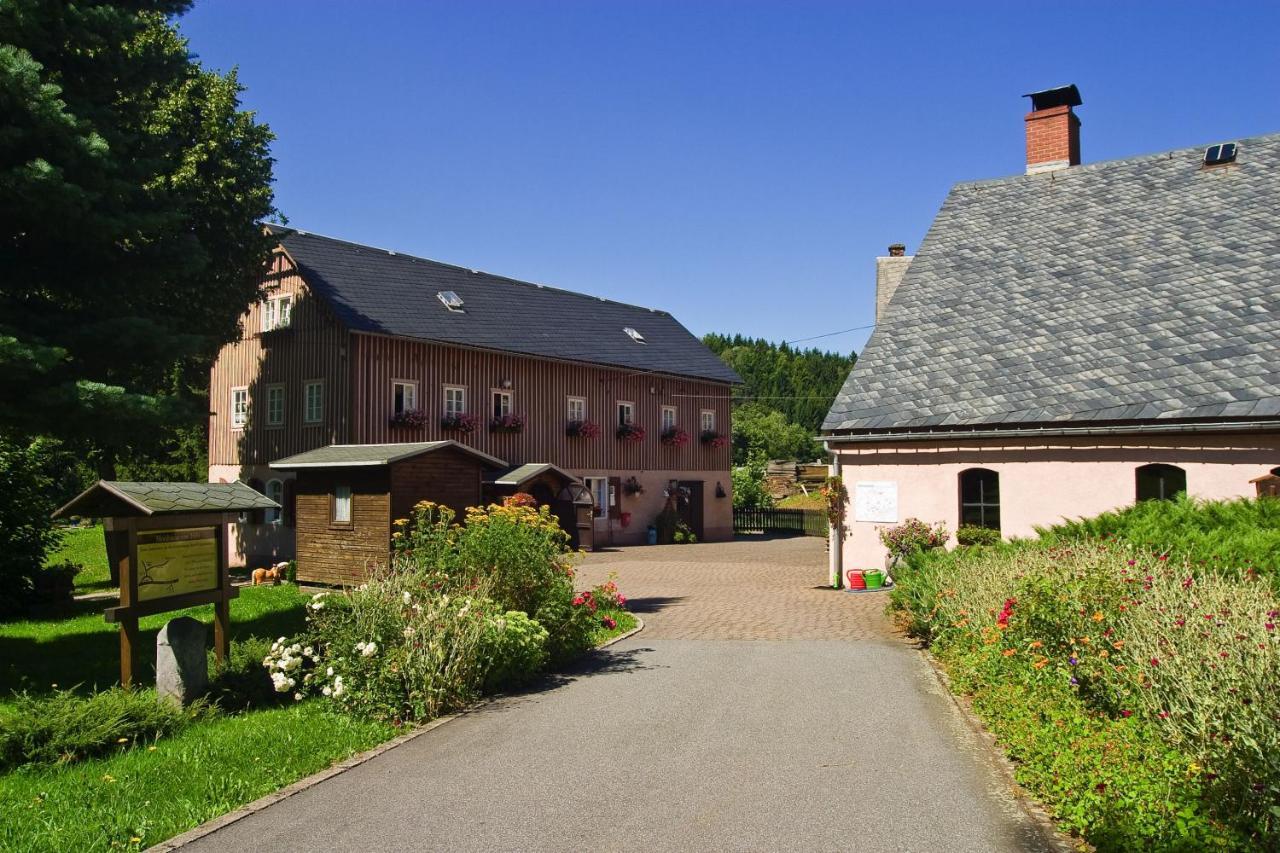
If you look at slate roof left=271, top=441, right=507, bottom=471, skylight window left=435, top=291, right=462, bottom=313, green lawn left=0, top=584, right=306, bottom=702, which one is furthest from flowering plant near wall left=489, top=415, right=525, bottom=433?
green lawn left=0, top=584, right=306, bottom=702

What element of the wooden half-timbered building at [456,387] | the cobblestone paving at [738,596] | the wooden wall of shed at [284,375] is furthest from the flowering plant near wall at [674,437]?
the wooden wall of shed at [284,375]

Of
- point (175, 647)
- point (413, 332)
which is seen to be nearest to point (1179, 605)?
point (175, 647)

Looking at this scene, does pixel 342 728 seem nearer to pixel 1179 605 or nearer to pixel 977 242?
pixel 1179 605

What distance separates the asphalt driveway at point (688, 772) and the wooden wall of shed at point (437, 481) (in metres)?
8.86

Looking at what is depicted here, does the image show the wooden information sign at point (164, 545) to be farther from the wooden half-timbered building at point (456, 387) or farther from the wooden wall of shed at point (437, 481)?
the wooden half-timbered building at point (456, 387)

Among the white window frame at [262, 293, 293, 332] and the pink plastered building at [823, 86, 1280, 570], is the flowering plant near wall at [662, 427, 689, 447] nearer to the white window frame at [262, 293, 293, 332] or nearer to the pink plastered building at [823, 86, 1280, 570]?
the white window frame at [262, 293, 293, 332]

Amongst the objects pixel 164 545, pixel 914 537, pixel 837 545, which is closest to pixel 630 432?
pixel 837 545

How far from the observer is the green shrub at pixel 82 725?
7.41 meters

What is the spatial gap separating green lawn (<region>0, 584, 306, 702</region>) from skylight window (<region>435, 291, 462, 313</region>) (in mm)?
14538

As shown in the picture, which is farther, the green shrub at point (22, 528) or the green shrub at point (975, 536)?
the green shrub at point (975, 536)

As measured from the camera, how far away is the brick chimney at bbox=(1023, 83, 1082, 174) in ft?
73.5

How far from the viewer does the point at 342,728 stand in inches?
322

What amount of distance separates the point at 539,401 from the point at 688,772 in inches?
994

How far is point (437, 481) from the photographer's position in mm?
19812
